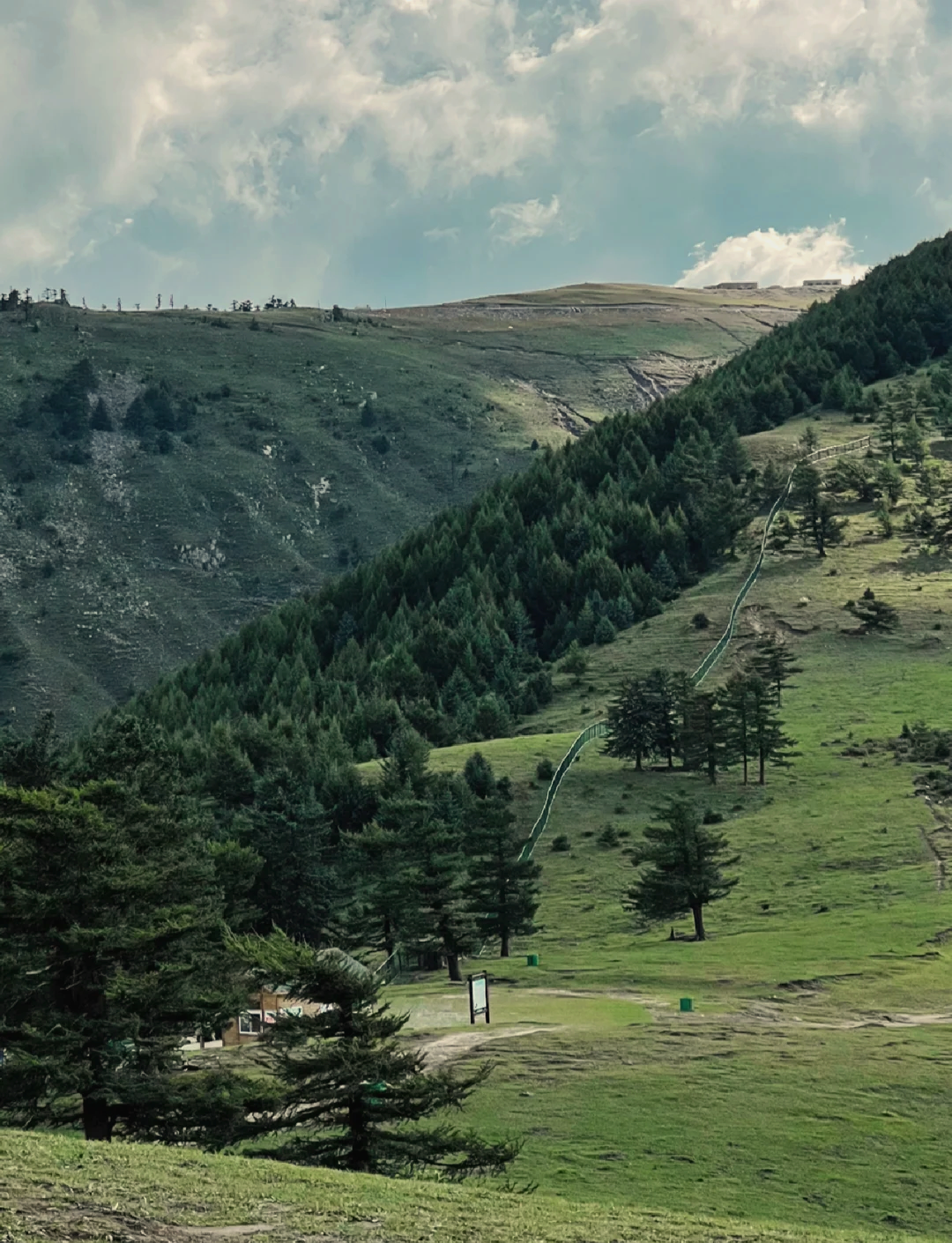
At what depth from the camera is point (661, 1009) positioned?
183ft

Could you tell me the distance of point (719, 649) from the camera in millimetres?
133250

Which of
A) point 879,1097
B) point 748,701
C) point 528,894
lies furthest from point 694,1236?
point 748,701

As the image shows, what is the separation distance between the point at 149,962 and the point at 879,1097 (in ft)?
67.4

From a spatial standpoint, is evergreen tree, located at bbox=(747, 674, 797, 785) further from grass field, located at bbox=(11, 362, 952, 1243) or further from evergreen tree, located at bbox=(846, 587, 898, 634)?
evergreen tree, located at bbox=(846, 587, 898, 634)

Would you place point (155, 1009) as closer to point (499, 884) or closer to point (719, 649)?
point (499, 884)

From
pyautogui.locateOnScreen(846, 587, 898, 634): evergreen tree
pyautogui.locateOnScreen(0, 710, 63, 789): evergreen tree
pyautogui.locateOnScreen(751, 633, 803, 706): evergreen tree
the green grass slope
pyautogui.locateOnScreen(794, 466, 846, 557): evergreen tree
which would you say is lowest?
the green grass slope

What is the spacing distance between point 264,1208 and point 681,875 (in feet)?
165

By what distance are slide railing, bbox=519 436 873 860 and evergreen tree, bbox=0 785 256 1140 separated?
167 ft

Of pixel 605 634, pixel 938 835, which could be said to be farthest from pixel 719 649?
pixel 938 835

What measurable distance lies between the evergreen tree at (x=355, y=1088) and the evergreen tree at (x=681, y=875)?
39.5 meters

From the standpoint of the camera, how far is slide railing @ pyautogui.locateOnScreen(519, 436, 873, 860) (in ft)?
324

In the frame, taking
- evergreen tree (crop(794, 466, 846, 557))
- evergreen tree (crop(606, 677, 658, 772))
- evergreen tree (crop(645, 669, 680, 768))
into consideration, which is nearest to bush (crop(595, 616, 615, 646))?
evergreen tree (crop(794, 466, 846, 557))

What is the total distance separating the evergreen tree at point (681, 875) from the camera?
7419cm

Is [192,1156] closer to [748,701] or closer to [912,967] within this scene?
[912,967]
